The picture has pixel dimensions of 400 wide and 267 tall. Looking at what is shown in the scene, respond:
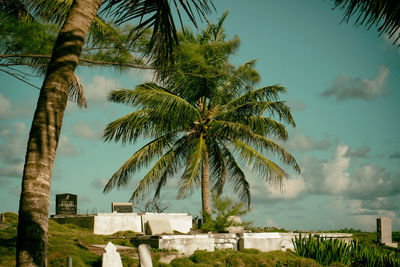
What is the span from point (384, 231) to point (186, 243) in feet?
39.0

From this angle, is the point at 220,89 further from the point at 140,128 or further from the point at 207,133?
the point at 140,128

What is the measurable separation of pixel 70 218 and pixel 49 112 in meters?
17.7

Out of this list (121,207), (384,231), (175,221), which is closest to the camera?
(384,231)

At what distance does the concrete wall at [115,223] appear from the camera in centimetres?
2035

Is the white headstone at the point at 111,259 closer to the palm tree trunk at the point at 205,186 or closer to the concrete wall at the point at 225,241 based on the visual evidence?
the concrete wall at the point at 225,241

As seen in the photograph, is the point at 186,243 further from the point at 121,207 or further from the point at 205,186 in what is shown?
the point at 121,207

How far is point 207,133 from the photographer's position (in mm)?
20219

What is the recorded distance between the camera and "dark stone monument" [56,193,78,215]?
2297 cm

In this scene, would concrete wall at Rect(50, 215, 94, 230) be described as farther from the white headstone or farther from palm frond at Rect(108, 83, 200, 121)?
the white headstone

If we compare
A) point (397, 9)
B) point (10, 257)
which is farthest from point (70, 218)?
point (397, 9)

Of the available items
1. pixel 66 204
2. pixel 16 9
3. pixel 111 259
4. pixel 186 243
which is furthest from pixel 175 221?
pixel 16 9

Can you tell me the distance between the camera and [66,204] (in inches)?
914

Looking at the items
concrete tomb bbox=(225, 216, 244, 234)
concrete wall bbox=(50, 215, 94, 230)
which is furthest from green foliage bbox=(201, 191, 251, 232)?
concrete wall bbox=(50, 215, 94, 230)

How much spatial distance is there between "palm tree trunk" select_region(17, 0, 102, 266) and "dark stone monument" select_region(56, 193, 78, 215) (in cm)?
1863
